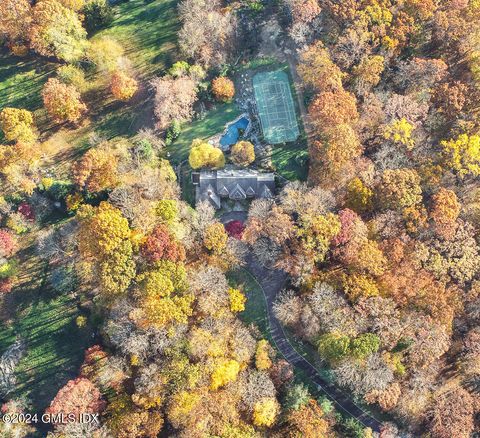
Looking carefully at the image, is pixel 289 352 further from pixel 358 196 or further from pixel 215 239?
pixel 358 196

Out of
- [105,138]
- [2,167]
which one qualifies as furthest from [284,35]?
[2,167]

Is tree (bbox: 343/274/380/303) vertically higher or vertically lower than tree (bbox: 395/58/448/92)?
lower

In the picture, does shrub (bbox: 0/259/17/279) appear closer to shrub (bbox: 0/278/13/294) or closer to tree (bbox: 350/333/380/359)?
shrub (bbox: 0/278/13/294)

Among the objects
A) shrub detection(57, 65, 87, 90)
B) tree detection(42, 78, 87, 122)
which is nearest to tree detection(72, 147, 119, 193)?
tree detection(42, 78, 87, 122)

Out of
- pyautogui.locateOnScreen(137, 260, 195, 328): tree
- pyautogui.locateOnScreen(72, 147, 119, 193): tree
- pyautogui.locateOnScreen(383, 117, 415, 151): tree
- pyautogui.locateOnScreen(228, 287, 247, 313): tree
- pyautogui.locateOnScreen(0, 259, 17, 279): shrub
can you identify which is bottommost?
pyautogui.locateOnScreen(228, 287, 247, 313): tree

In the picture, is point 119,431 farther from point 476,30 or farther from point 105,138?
point 476,30

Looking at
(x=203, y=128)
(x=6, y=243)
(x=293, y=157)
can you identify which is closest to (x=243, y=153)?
(x=293, y=157)

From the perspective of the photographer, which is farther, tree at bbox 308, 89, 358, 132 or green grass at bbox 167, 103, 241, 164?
green grass at bbox 167, 103, 241, 164
